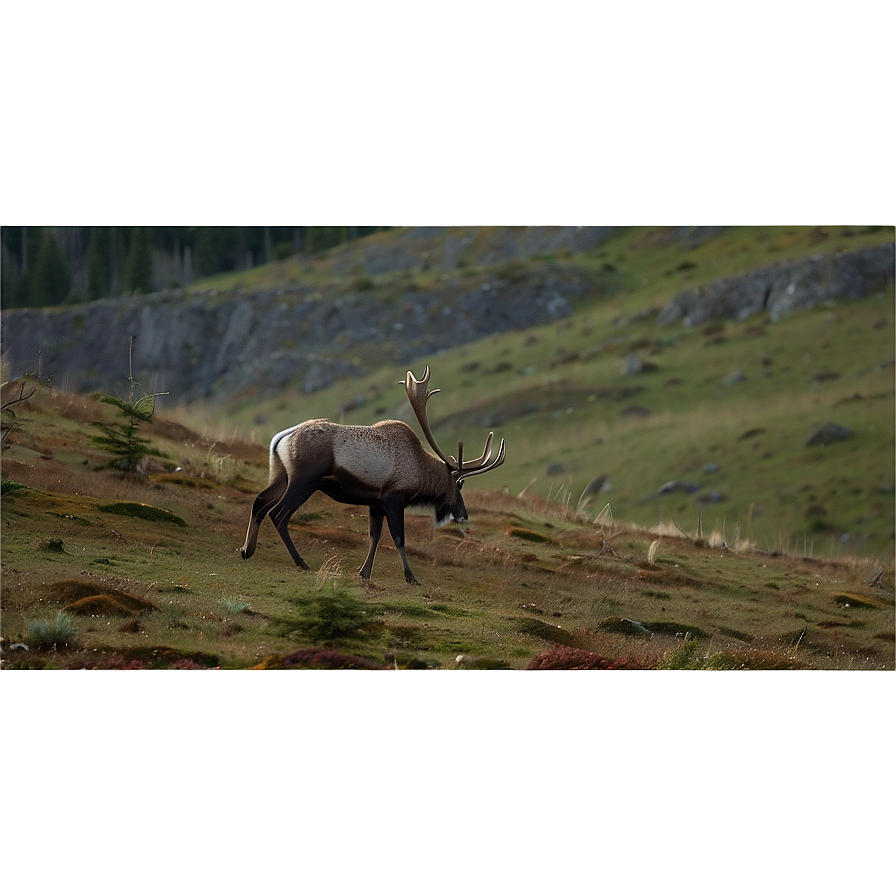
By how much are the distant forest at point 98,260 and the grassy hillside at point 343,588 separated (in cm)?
202

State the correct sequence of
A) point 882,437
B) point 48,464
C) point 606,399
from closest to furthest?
1. point 48,464
2. point 882,437
3. point 606,399

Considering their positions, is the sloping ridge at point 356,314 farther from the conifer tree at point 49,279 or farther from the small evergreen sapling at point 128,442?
the small evergreen sapling at point 128,442

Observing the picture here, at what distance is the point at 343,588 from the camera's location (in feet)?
43.3

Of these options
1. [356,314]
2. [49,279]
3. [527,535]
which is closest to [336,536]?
[527,535]

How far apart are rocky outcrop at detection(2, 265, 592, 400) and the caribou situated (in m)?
23.4

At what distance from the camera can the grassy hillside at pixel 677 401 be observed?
3008 cm

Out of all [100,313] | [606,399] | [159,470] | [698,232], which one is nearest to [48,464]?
[159,470]

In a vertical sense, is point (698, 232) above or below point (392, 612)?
above

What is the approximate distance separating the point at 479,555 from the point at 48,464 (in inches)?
254

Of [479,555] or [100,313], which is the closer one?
[479,555]

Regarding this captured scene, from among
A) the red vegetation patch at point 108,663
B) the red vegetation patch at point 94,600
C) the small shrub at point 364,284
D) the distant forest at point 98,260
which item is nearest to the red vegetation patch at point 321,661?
the red vegetation patch at point 108,663

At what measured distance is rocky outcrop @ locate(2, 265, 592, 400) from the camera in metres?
39.2

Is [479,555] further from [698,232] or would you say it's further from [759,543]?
[698,232]

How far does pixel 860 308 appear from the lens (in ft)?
118
